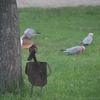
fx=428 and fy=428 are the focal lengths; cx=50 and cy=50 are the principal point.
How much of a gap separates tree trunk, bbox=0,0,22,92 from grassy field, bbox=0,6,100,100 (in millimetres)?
226

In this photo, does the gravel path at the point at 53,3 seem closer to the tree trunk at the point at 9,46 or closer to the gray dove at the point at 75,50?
the gray dove at the point at 75,50

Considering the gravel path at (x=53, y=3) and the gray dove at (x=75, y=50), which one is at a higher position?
the gravel path at (x=53, y=3)

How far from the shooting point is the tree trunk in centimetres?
580

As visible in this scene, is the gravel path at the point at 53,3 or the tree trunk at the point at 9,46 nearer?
the tree trunk at the point at 9,46

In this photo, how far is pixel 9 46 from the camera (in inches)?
229

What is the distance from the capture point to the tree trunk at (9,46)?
5805mm

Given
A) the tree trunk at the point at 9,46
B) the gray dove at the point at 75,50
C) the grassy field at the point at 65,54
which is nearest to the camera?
the tree trunk at the point at 9,46

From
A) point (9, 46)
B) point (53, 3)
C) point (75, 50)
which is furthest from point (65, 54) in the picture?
point (53, 3)

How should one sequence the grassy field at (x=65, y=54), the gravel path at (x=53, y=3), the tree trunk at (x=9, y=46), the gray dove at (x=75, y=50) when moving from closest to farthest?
the tree trunk at (x=9, y=46) → the grassy field at (x=65, y=54) → the gray dove at (x=75, y=50) → the gravel path at (x=53, y=3)

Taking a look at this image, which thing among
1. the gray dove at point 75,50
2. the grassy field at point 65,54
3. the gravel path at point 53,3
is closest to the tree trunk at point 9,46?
the grassy field at point 65,54

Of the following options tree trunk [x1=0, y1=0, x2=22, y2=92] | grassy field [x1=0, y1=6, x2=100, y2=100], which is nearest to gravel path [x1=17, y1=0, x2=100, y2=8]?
grassy field [x1=0, y1=6, x2=100, y2=100]

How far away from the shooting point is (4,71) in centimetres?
588

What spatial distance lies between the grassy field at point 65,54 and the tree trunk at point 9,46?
0.23 m

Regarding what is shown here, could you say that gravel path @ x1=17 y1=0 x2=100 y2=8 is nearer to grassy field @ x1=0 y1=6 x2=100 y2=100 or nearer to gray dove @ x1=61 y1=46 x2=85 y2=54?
grassy field @ x1=0 y1=6 x2=100 y2=100
